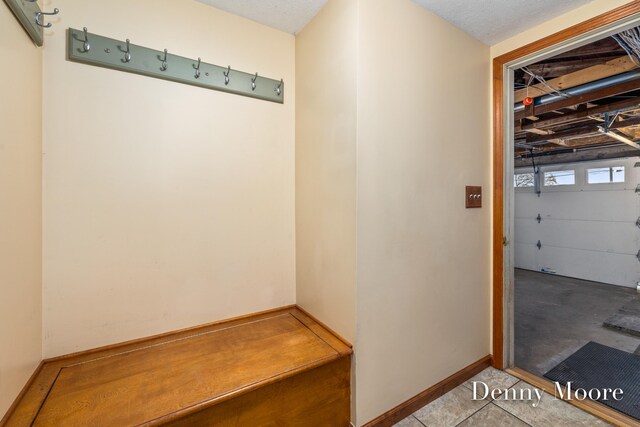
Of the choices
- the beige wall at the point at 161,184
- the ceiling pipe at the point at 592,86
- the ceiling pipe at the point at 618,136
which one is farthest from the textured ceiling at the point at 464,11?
the ceiling pipe at the point at 618,136

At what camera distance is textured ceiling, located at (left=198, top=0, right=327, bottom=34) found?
1544 millimetres

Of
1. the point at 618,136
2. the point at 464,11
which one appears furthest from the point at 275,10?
the point at 618,136

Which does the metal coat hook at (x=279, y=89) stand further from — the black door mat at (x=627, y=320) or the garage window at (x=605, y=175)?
the garage window at (x=605, y=175)

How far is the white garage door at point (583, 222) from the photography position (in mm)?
4758

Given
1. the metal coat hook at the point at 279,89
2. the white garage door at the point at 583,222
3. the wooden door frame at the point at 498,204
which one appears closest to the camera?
the metal coat hook at the point at 279,89

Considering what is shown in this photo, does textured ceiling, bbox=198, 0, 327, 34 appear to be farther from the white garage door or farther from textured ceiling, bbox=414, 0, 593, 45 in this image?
the white garage door

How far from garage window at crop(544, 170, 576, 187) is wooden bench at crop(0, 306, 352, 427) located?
254 inches

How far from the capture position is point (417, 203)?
61.3 inches

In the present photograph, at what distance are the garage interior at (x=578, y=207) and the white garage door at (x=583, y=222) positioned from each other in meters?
0.01

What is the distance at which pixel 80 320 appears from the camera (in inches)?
51.7

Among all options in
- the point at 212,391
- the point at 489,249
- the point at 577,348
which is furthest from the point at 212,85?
the point at 577,348

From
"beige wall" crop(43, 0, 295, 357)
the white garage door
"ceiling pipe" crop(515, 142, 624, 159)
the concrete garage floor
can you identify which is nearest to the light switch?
"beige wall" crop(43, 0, 295, 357)

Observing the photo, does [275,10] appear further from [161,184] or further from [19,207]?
[19,207]

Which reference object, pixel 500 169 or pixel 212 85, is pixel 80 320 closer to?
pixel 212 85
